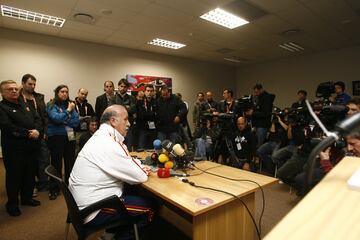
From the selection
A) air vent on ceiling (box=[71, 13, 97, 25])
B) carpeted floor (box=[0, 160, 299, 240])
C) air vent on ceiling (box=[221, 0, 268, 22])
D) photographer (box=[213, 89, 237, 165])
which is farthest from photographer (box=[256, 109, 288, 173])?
air vent on ceiling (box=[71, 13, 97, 25])

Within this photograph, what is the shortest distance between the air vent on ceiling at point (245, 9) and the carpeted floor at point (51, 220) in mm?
2881

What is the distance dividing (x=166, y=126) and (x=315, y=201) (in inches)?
125

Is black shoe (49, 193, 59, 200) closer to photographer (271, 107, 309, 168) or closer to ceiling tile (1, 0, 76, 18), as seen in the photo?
ceiling tile (1, 0, 76, 18)

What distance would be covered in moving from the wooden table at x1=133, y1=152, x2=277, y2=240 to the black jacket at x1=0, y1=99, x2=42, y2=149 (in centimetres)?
160

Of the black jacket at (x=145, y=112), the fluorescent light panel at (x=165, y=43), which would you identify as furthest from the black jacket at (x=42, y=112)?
the fluorescent light panel at (x=165, y=43)

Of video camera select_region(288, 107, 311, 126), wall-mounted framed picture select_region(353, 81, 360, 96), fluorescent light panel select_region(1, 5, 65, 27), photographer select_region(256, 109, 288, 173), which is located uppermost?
fluorescent light panel select_region(1, 5, 65, 27)

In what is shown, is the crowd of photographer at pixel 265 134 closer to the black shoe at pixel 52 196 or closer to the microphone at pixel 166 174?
the microphone at pixel 166 174

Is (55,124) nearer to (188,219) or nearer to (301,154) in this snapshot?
(188,219)

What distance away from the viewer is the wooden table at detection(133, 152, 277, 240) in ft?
4.23

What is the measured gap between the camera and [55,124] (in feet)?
9.53

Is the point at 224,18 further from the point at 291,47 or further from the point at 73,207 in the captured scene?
the point at 73,207

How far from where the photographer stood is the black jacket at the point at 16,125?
2.32 metres

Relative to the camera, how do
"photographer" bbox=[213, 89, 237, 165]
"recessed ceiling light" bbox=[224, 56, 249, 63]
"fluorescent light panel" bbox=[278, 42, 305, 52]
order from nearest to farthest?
"photographer" bbox=[213, 89, 237, 165] < "fluorescent light panel" bbox=[278, 42, 305, 52] < "recessed ceiling light" bbox=[224, 56, 249, 63]

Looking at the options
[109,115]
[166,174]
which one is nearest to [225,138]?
[166,174]
